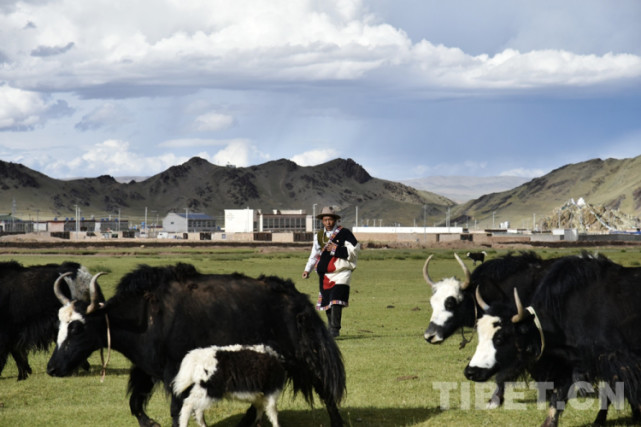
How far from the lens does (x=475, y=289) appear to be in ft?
38.1

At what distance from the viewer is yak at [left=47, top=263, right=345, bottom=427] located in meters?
8.95

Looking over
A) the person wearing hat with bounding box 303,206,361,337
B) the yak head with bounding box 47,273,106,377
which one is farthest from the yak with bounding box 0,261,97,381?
the person wearing hat with bounding box 303,206,361,337

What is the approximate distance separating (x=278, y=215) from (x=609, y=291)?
189 metres

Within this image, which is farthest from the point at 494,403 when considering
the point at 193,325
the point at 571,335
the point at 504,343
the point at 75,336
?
the point at 75,336

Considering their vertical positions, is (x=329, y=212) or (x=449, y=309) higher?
(x=329, y=212)

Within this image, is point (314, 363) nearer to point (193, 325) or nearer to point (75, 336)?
Result: point (193, 325)

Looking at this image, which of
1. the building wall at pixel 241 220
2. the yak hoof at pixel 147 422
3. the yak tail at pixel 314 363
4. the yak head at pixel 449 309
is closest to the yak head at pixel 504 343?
the yak tail at pixel 314 363

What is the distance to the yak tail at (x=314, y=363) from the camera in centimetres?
913

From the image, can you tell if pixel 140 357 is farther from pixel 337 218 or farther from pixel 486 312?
pixel 337 218

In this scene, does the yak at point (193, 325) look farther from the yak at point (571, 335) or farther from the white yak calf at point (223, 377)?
the yak at point (571, 335)

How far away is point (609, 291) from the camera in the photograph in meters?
9.37

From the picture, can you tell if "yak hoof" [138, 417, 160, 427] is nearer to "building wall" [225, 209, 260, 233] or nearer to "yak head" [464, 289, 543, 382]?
"yak head" [464, 289, 543, 382]

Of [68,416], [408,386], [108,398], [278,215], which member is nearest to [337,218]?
[408,386]

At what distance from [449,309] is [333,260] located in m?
4.06
